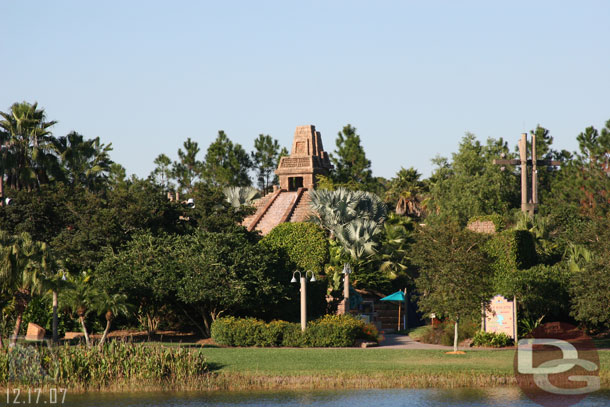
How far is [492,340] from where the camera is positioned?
37.4 m

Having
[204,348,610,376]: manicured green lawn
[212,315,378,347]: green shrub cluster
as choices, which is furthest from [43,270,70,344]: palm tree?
[212,315,378,347]: green shrub cluster

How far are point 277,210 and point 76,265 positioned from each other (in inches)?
874

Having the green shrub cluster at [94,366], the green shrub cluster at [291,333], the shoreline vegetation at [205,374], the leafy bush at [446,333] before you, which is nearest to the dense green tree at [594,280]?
the shoreline vegetation at [205,374]

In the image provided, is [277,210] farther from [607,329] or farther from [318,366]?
[318,366]

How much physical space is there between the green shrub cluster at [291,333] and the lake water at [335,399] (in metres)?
9.40

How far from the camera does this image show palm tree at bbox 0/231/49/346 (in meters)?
32.4

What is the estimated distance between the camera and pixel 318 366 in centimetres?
3053

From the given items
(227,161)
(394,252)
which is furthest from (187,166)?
(394,252)

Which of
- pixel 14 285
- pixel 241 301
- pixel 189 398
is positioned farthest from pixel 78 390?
pixel 241 301

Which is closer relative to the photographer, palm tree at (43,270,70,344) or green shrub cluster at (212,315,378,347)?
palm tree at (43,270,70,344)

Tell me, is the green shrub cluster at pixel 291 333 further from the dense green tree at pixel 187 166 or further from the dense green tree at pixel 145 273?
the dense green tree at pixel 187 166

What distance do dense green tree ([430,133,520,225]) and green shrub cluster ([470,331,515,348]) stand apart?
26.4 meters

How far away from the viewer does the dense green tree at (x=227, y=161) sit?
3659 inches

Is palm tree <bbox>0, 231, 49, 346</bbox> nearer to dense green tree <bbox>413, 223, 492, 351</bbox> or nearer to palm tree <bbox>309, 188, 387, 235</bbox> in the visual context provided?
dense green tree <bbox>413, 223, 492, 351</bbox>
